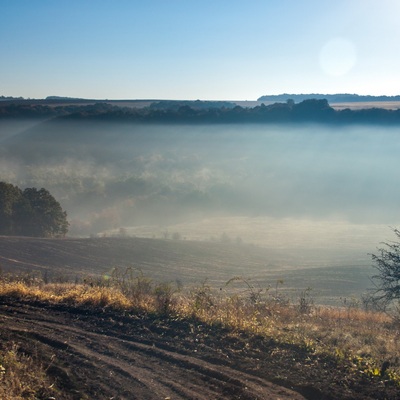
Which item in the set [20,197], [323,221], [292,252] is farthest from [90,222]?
[323,221]

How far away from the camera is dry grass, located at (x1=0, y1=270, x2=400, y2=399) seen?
7.00m

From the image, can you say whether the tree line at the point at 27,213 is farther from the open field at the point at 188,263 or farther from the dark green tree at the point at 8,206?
the open field at the point at 188,263

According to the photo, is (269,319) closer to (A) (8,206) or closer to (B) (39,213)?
(A) (8,206)

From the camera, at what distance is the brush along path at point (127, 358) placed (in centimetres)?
552

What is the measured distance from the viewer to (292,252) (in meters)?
44.2

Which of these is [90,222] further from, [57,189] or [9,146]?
[9,146]

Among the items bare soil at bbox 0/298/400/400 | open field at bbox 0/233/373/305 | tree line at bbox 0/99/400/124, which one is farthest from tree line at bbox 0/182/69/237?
tree line at bbox 0/99/400/124

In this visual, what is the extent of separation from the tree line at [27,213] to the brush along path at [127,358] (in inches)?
1234

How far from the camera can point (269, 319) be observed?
8.62m

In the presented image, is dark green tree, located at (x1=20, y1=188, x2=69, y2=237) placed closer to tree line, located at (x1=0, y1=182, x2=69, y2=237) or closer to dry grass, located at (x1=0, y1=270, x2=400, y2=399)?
tree line, located at (x1=0, y1=182, x2=69, y2=237)

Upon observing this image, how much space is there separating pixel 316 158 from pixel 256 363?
8372 cm

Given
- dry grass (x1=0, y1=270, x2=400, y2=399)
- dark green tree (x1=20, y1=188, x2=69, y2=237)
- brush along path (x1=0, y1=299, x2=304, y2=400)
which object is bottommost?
dark green tree (x1=20, y1=188, x2=69, y2=237)

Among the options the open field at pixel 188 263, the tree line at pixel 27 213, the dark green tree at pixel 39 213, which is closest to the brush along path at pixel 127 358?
the open field at pixel 188 263

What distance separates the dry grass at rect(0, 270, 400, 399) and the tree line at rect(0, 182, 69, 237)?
2888 centimetres
